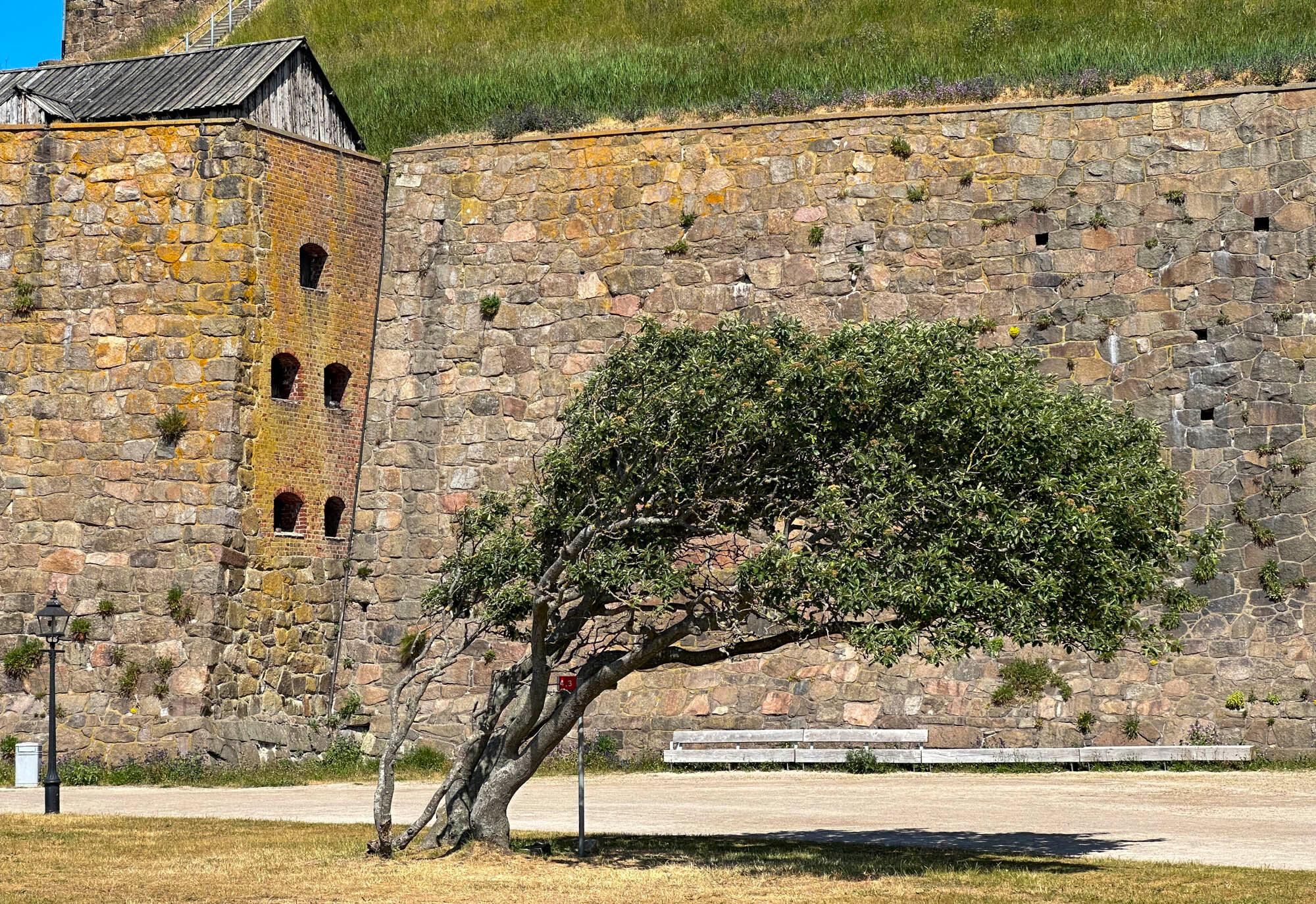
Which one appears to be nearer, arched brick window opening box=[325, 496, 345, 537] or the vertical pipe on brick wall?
the vertical pipe on brick wall

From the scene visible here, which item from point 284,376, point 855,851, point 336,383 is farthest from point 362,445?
point 855,851

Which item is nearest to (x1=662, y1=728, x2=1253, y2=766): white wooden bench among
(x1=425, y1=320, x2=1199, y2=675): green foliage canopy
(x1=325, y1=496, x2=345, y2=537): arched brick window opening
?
(x1=325, y1=496, x2=345, y2=537): arched brick window opening

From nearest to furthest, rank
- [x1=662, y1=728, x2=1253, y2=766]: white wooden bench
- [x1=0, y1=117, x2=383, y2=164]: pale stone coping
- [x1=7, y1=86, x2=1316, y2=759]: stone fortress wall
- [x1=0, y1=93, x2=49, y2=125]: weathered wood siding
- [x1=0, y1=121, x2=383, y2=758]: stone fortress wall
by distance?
[x1=662, y1=728, x2=1253, y2=766]: white wooden bench → [x1=7, y1=86, x2=1316, y2=759]: stone fortress wall → [x1=0, y1=121, x2=383, y2=758]: stone fortress wall → [x1=0, y1=117, x2=383, y2=164]: pale stone coping → [x1=0, y1=93, x2=49, y2=125]: weathered wood siding

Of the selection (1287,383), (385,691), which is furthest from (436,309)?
(1287,383)

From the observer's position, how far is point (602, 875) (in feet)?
50.0

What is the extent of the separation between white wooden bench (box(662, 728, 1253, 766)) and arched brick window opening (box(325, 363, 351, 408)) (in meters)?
7.87

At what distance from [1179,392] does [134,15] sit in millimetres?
29159

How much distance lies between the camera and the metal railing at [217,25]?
39375 millimetres

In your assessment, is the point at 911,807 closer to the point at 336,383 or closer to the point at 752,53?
the point at 336,383

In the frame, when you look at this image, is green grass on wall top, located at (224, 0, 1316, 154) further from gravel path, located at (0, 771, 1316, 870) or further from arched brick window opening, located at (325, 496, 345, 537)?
gravel path, located at (0, 771, 1316, 870)

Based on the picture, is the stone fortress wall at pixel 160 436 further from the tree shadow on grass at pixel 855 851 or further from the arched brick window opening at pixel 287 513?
the tree shadow on grass at pixel 855 851

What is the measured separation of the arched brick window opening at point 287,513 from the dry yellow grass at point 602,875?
9367 mm

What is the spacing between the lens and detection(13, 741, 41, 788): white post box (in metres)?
24.1

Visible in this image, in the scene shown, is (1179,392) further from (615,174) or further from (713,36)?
(713,36)
